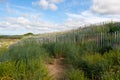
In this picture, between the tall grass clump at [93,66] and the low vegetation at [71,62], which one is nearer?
the low vegetation at [71,62]

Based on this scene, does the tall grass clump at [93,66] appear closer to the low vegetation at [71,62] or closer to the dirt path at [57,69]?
the low vegetation at [71,62]

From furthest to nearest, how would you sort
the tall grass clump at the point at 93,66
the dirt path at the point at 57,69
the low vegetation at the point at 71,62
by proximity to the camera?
the dirt path at the point at 57,69, the tall grass clump at the point at 93,66, the low vegetation at the point at 71,62

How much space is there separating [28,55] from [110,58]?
11.2ft

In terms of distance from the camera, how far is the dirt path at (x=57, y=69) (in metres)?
10.9

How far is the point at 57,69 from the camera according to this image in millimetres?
11977

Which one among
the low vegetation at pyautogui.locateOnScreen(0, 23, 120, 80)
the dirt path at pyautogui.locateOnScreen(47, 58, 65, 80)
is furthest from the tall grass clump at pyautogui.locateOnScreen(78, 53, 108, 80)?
the dirt path at pyautogui.locateOnScreen(47, 58, 65, 80)

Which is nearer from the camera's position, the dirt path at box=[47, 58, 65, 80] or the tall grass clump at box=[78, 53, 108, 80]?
the tall grass clump at box=[78, 53, 108, 80]

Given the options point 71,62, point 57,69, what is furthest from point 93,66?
point 57,69

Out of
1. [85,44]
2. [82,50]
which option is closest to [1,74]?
[82,50]

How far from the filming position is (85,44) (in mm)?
14789

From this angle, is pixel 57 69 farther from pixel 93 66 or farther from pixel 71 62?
pixel 93 66

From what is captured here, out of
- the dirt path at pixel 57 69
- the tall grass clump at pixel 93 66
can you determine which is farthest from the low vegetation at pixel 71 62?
the dirt path at pixel 57 69

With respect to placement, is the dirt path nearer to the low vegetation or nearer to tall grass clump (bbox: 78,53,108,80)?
the low vegetation

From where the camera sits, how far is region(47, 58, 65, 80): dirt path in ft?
35.9
